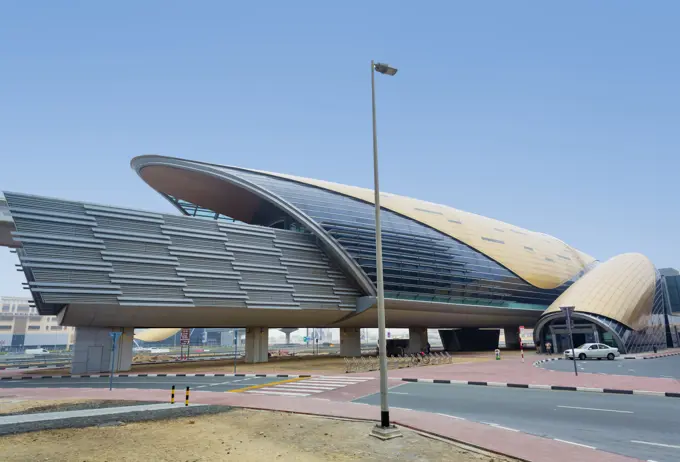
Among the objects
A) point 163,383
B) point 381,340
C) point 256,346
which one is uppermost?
point 381,340

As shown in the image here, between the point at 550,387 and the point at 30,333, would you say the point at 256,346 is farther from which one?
the point at 30,333

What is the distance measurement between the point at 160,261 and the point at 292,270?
12.9m

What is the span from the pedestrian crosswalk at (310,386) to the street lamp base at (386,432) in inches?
385

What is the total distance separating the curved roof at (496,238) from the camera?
56547mm

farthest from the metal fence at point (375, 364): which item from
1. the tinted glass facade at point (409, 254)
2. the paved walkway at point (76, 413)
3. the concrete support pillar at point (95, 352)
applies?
the concrete support pillar at point (95, 352)

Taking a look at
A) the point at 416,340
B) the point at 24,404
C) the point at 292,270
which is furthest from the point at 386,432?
the point at 416,340

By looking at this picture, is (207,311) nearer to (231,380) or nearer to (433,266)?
(231,380)

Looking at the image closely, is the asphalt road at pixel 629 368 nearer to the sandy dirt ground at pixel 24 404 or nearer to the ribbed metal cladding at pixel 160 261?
the ribbed metal cladding at pixel 160 261

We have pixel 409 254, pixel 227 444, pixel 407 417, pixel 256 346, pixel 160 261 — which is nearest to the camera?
pixel 227 444

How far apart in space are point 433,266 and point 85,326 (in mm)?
38100

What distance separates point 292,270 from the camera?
43.4 meters

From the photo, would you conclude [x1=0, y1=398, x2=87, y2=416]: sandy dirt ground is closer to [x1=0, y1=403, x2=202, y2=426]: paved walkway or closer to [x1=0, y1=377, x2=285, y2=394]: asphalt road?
[x1=0, y1=403, x2=202, y2=426]: paved walkway

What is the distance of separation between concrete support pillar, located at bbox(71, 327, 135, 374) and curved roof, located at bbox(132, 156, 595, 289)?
58.9ft

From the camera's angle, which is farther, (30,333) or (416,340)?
(30,333)
